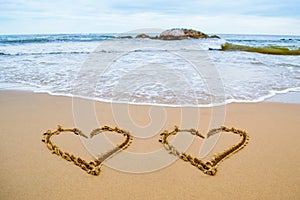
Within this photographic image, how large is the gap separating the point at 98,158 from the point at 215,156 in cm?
111

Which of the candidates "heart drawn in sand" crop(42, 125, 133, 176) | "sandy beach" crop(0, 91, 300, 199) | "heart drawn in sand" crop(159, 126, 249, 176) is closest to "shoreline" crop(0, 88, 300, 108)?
"sandy beach" crop(0, 91, 300, 199)

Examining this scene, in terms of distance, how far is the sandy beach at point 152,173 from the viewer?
6.17ft

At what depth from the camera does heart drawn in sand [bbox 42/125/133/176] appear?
224cm

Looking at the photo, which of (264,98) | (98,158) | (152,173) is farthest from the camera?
(264,98)

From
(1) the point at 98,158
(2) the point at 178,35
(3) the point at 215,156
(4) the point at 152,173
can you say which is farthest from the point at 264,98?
(2) the point at 178,35

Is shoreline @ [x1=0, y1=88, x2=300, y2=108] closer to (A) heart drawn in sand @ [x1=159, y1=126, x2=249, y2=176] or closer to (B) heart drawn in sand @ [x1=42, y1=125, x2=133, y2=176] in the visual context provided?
(A) heart drawn in sand @ [x1=159, y1=126, x2=249, y2=176]

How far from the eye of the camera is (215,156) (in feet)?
8.04

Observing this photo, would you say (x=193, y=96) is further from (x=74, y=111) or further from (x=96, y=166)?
(x=96, y=166)

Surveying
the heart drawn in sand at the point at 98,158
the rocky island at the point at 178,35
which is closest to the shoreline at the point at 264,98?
the heart drawn in sand at the point at 98,158

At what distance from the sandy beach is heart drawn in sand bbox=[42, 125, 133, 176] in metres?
0.06

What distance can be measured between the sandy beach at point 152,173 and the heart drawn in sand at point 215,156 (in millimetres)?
55

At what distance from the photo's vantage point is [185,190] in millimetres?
1922

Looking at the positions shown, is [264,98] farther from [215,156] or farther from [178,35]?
[178,35]

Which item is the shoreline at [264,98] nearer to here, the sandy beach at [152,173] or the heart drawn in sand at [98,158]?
the sandy beach at [152,173]
